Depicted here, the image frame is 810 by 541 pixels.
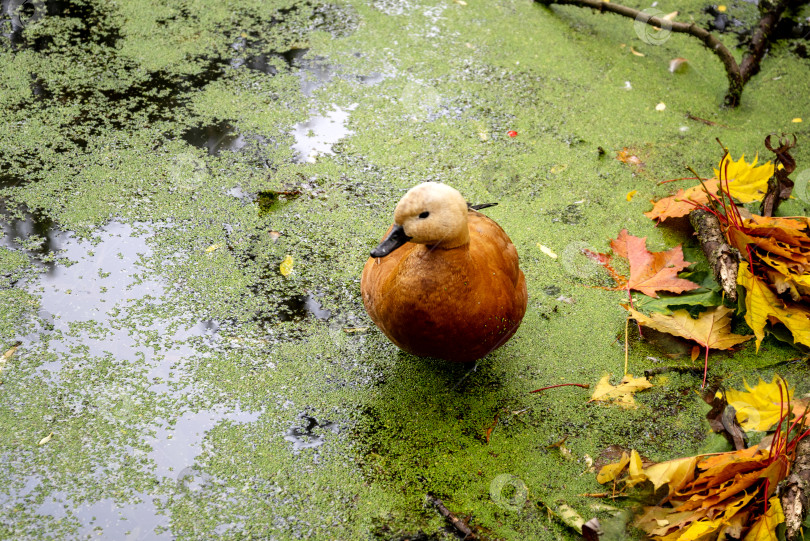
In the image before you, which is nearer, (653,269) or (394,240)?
(394,240)

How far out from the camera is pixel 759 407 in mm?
1742

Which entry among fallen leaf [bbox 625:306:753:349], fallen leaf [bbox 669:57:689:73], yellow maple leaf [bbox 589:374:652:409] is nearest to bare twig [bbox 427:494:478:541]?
yellow maple leaf [bbox 589:374:652:409]

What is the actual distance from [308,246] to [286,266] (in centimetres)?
13

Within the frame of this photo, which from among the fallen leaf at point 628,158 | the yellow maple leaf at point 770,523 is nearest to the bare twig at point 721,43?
the fallen leaf at point 628,158

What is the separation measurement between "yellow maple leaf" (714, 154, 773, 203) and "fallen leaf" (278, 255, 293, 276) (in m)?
1.61

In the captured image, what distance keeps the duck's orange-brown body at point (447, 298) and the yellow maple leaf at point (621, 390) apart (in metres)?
0.37

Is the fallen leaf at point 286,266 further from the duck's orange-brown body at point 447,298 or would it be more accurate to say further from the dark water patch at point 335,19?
the dark water patch at point 335,19

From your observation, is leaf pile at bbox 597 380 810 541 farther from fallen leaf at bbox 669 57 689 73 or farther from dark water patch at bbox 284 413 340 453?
fallen leaf at bbox 669 57 689 73

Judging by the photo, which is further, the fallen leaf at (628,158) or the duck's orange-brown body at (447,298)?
the fallen leaf at (628,158)

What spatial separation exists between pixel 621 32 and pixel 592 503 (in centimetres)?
286

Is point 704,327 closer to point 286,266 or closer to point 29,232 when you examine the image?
point 286,266

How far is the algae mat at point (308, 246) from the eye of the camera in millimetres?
1743

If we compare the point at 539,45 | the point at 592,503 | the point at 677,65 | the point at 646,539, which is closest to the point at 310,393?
the point at 592,503

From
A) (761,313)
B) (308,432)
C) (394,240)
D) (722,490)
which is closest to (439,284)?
(394,240)
